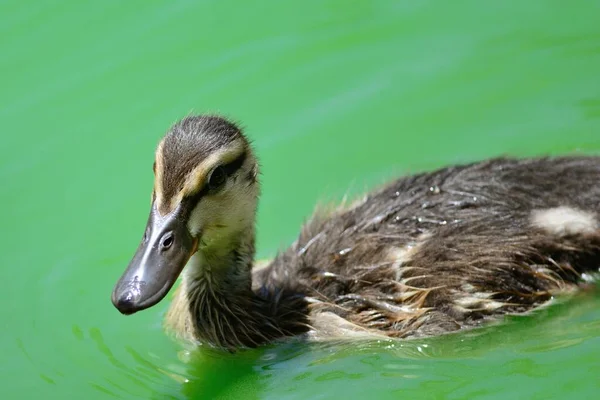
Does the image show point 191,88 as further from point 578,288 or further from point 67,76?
point 578,288

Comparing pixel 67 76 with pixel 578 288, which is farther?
pixel 67 76

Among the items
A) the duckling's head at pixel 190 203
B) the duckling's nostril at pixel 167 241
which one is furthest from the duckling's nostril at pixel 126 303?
the duckling's nostril at pixel 167 241

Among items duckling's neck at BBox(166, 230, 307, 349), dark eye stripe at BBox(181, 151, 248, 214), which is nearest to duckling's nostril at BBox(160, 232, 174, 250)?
dark eye stripe at BBox(181, 151, 248, 214)

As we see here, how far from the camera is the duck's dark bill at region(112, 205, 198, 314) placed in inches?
186

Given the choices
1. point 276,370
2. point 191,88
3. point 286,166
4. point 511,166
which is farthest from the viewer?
point 191,88

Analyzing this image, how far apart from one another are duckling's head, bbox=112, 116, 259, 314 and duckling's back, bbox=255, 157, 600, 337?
1.85 ft

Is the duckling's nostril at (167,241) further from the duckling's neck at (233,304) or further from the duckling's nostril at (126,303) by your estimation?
the duckling's neck at (233,304)

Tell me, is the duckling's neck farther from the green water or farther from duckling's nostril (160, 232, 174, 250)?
duckling's nostril (160, 232, 174, 250)

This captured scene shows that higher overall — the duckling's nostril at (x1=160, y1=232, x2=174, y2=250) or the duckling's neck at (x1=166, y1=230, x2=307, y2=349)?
the duckling's nostril at (x1=160, y1=232, x2=174, y2=250)

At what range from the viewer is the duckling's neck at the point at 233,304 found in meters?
5.54

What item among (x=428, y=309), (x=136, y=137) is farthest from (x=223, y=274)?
(x=136, y=137)

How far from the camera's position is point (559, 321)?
545 cm

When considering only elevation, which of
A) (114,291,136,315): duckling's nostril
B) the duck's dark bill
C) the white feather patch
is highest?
the duck's dark bill

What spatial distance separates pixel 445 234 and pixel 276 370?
1.09 meters
